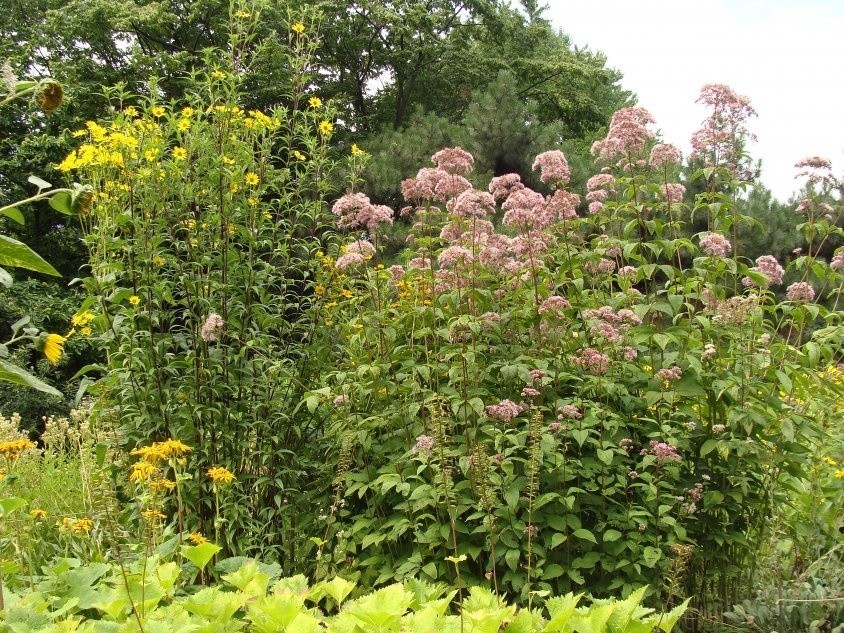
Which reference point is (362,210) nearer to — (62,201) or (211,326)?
(211,326)

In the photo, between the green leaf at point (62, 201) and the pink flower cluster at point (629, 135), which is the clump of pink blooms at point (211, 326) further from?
the pink flower cluster at point (629, 135)

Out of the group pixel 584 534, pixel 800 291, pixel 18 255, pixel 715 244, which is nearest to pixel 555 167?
pixel 715 244

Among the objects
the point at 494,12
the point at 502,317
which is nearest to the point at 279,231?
the point at 502,317

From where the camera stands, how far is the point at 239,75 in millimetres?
3859

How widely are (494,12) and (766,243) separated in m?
8.22

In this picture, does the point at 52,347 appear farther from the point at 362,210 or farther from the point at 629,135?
the point at 629,135

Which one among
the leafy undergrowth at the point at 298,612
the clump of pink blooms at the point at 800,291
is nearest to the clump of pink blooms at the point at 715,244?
the clump of pink blooms at the point at 800,291

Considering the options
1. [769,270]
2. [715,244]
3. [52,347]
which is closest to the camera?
[52,347]

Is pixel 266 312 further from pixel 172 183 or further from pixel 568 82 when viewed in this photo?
pixel 568 82

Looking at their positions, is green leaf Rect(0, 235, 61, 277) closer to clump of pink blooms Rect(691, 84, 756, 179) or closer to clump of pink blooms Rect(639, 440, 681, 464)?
clump of pink blooms Rect(639, 440, 681, 464)

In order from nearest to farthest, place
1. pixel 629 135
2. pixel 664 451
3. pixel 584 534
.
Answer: pixel 664 451 → pixel 584 534 → pixel 629 135

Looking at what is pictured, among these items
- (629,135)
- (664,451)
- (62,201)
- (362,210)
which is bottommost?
(664,451)

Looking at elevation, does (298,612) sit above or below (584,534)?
above

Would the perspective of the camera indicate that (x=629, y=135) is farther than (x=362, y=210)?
No
